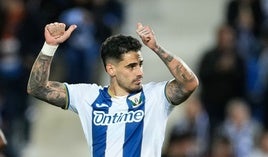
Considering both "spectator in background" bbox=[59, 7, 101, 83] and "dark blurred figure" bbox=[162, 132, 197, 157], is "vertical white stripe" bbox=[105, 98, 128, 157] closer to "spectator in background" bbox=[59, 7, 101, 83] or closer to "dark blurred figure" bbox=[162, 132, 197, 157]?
"dark blurred figure" bbox=[162, 132, 197, 157]

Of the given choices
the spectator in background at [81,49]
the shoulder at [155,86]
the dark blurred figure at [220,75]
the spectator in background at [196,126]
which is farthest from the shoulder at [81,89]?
the spectator in background at [81,49]

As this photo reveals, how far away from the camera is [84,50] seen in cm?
1798

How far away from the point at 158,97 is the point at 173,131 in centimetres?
582

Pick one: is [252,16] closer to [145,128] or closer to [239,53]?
[239,53]

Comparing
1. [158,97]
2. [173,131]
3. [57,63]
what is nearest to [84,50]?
[57,63]

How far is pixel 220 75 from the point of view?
56.8ft

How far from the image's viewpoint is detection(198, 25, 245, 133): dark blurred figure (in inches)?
682

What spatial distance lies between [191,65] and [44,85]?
27.4 ft

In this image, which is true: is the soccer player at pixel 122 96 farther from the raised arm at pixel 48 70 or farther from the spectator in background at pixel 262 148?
the spectator in background at pixel 262 148

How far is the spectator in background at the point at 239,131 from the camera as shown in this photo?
53.8 ft

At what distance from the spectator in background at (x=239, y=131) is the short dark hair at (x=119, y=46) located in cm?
583

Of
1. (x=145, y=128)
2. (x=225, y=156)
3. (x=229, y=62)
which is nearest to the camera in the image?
(x=145, y=128)

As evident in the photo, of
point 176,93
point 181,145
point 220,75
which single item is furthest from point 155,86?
point 220,75

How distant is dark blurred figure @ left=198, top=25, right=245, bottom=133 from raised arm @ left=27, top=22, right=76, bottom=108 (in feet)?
21.6
